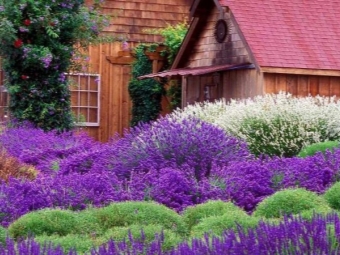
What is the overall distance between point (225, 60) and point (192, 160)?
1017cm

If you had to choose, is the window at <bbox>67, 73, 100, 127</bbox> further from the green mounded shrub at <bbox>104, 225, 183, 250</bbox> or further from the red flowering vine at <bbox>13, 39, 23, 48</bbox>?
the green mounded shrub at <bbox>104, 225, 183, 250</bbox>

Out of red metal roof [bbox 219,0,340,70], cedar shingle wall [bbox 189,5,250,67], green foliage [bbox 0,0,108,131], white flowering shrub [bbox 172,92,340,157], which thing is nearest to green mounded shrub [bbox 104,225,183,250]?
white flowering shrub [bbox 172,92,340,157]

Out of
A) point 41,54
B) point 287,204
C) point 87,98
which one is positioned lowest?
point 287,204

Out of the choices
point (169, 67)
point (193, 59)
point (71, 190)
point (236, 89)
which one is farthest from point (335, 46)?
point (71, 190)

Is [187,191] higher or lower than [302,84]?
lower

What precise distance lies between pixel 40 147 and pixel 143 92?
347 inches

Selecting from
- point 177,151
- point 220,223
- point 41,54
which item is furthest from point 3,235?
point 41,54

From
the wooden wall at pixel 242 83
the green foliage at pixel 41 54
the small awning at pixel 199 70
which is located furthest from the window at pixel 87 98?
the wooden wall at pixel 242 83

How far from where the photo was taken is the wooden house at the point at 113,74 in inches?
926

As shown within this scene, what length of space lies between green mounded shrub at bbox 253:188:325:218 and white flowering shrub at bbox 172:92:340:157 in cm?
582

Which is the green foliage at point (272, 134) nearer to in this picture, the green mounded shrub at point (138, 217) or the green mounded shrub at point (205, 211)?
the green mounded shrub at point (205, 211)

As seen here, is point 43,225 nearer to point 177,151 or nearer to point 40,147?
point 177,151

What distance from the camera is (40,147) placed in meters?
14.4

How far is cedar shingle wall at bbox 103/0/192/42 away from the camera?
24.2 m
